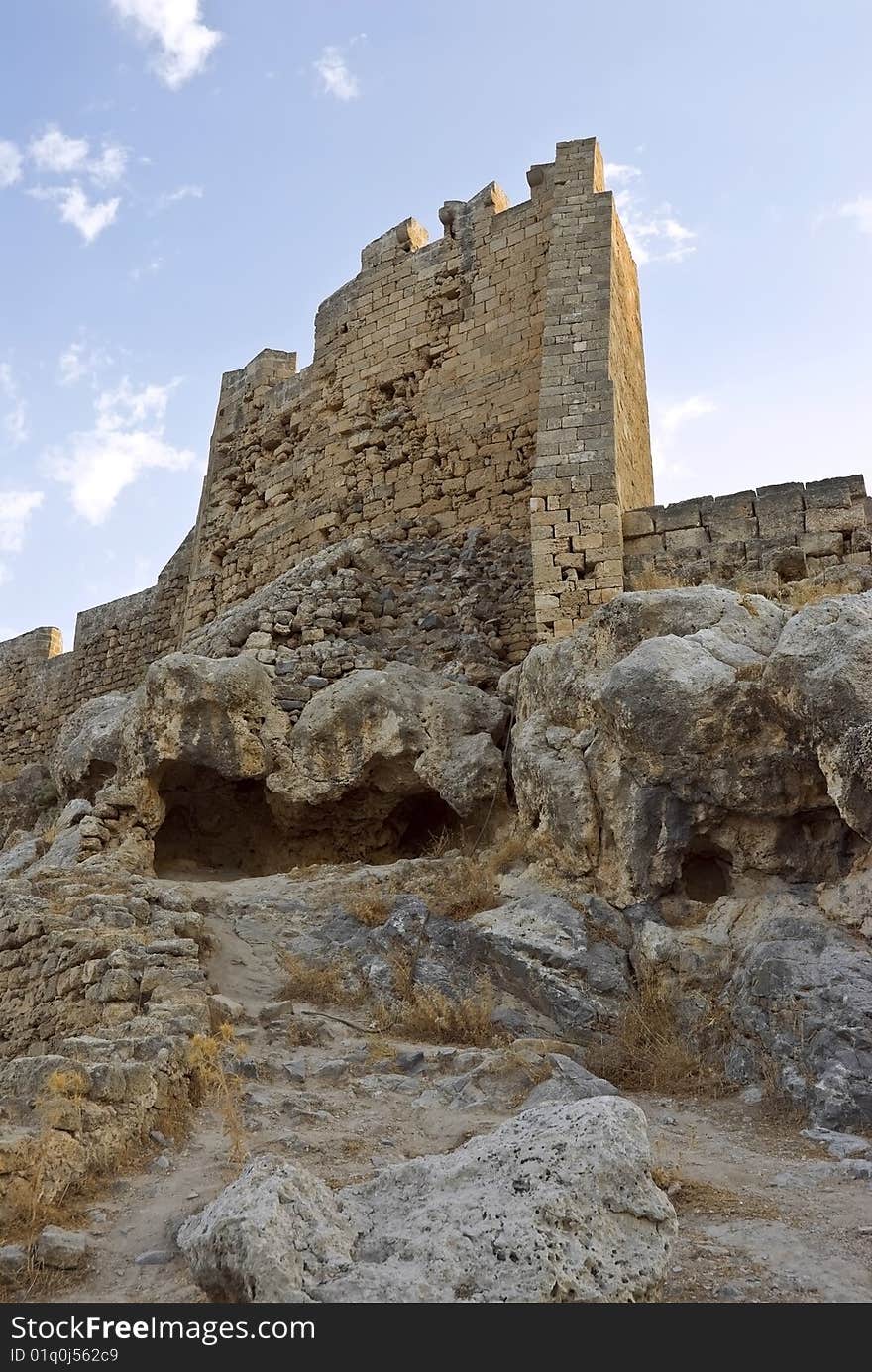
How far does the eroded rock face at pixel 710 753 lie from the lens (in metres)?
5.79

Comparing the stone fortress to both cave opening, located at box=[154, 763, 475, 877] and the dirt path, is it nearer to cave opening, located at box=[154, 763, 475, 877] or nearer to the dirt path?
cave opening, located at box=[154, 763, 475, 877]

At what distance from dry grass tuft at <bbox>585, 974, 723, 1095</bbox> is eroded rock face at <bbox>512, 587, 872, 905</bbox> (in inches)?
28.5

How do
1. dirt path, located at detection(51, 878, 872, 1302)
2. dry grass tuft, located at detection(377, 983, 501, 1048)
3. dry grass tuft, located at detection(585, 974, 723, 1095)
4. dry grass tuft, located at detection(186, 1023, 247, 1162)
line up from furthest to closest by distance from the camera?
dry grass tuft, located at detection(377, 983, 501, 1048) → dry grass tuft, located at detection(585, 974, 723, 1095) → dry grass tuft, located at detection(186, 1023, 247, 1162) → dirt path, located at detection(51, 878, 872, 1302)

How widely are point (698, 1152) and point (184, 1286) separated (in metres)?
2.19

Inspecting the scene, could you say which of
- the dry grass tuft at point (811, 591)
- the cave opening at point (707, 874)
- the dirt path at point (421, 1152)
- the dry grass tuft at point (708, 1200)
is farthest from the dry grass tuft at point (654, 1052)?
the dry grass tuft at point (811, 591)

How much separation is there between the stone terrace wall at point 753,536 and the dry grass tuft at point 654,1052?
12.6 ft

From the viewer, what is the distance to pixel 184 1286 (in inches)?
130

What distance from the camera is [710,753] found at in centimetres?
630

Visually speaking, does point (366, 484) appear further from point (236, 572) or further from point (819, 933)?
point (819, 933)

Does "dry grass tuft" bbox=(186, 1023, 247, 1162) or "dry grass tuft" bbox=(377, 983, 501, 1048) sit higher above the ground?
"dry grass tuft" bbox=(377, 983, 501, 1048)

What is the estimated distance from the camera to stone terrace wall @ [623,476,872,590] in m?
8.67

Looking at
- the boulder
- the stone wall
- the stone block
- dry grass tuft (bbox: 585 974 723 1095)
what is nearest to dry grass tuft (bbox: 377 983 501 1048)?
dry grass tuft (bbox: 585 974 723 1095)

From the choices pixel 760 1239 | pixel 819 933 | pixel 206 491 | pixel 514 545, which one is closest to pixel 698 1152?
pixel 760 1239
